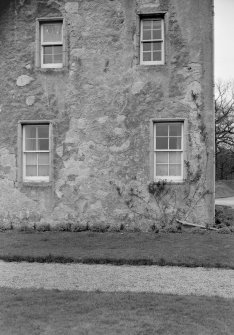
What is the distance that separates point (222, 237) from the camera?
39.1 feet

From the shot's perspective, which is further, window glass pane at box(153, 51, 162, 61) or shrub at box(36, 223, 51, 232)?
window glass pane at box(153, 51, 162, 61)

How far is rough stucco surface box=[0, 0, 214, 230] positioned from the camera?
532 inches

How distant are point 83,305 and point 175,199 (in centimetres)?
791

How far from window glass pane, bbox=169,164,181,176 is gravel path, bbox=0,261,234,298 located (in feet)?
17.4

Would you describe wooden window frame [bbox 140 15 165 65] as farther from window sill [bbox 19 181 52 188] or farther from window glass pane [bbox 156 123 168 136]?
window sill [bbox 19 181 52 188]

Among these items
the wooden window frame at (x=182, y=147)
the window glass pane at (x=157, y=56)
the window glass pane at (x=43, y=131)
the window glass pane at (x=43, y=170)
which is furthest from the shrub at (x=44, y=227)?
the window glass pane at (x=157, y=56)

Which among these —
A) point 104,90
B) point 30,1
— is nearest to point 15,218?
point 104,90

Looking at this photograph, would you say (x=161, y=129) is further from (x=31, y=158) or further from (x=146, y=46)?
(x=31, y=158)

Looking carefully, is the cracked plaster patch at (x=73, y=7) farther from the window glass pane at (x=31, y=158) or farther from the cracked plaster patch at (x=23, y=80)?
the window glass pane at (x=31, y=158)

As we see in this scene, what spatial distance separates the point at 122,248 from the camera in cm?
1052

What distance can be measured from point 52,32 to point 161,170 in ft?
18.3

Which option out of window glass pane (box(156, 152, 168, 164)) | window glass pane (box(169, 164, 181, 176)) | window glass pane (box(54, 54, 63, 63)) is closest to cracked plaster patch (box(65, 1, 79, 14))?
window glass pane (box(54, 54, 63, 63))

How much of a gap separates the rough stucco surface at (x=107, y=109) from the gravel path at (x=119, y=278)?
496cm

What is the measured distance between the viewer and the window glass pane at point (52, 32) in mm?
14297
